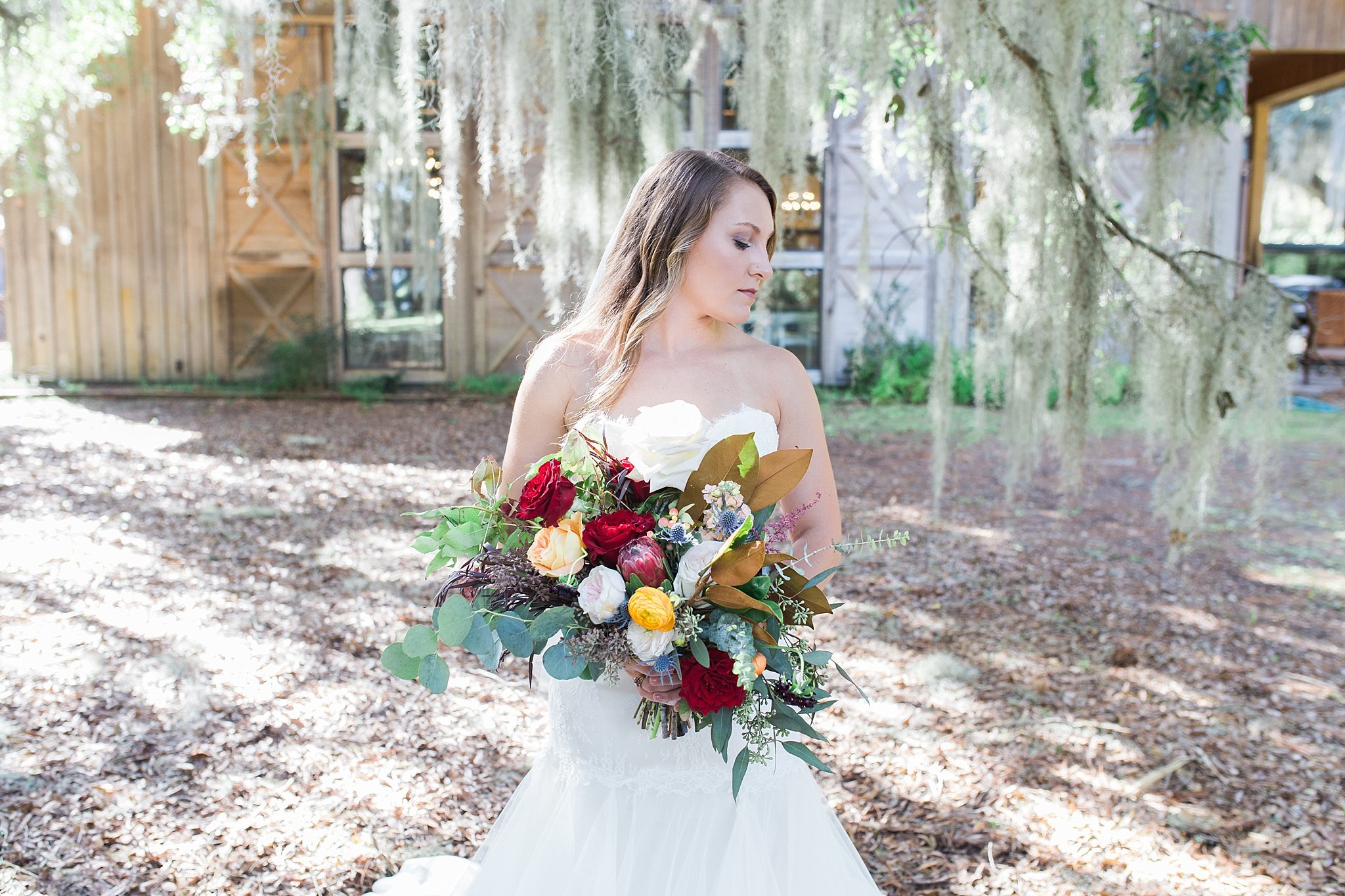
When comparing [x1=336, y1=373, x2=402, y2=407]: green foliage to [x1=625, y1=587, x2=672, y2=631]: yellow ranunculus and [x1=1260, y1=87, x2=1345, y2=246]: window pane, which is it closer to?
[x1=625, y1=587, x2=672, y2=631]: yellow ranunculus

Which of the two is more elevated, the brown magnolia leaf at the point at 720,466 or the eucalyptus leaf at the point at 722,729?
the brown magnolia leaf at the point at 720,466

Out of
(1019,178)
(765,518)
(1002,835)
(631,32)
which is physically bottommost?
(1002,835)

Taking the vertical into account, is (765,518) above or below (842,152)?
below

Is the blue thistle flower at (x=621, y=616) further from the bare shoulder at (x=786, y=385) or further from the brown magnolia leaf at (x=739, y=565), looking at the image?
the bare shoulder at (x=786, y=385)

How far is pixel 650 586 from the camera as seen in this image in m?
1.48

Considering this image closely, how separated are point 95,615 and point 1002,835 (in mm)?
3540

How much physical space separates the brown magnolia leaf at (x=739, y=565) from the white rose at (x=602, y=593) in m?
0.14

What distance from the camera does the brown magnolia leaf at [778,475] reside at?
1592mm

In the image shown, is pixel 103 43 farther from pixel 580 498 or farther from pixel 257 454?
pixel 580 498

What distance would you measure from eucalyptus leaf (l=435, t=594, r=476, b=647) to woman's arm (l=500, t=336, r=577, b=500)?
43 cm

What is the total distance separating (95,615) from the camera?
4180 mm

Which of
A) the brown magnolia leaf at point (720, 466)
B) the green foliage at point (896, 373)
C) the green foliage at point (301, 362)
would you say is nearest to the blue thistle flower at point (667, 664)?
the brown magnolia leaf at point (720, 466)

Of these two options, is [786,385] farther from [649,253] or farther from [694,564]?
[694,564]

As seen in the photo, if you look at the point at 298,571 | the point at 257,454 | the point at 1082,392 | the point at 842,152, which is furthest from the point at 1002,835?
the point at 842,152
